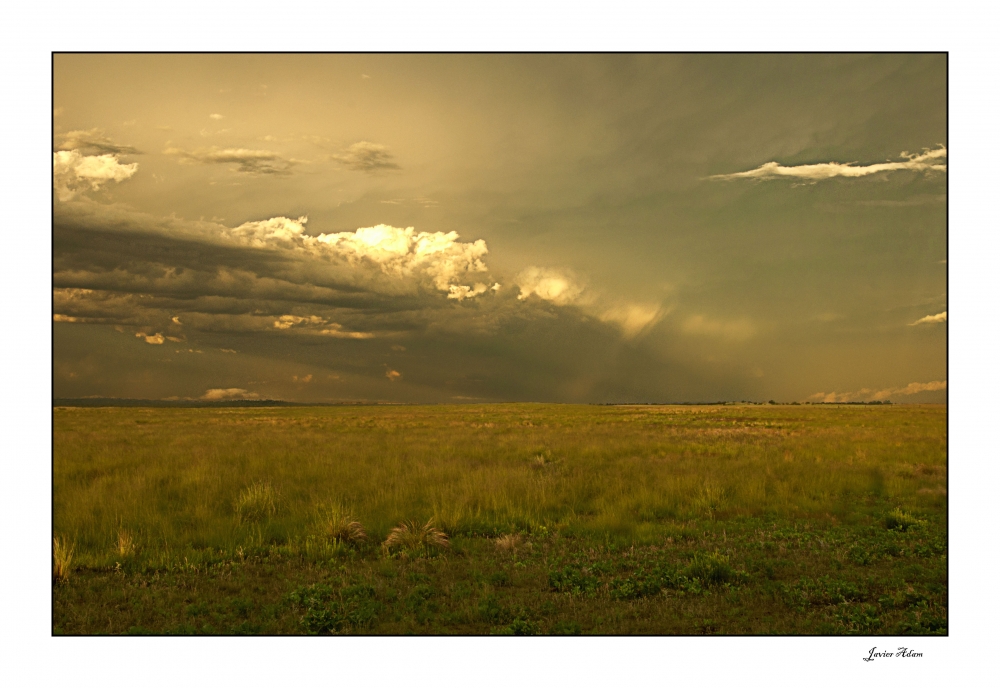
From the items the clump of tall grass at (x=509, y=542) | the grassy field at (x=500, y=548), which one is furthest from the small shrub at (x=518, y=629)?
the clump of tall grass at (x=509, y=542)

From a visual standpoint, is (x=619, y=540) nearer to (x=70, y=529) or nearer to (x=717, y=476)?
(x=717, y=476)

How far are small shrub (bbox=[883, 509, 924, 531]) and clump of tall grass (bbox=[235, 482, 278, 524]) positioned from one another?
11.8 metres

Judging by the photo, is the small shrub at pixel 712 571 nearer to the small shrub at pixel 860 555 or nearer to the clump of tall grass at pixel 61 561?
the small shrub at pixel 860 555

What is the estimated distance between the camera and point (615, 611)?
21.6 ft

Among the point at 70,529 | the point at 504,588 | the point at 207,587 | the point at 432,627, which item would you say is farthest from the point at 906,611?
the point at 70,529

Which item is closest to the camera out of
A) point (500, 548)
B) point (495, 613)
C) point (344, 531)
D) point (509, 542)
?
point (495, 613)

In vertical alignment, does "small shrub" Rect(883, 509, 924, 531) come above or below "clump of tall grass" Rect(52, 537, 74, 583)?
below

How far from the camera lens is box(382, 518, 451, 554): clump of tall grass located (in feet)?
28.6

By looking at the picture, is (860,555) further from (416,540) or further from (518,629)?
(416,540)

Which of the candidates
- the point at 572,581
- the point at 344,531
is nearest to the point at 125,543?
the point at 344,531

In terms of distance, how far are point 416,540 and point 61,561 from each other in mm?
5011

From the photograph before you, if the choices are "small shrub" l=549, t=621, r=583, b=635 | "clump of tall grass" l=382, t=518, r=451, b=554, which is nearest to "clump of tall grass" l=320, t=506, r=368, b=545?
"clump of tall grass" l=382, t=518, r=451, b=554

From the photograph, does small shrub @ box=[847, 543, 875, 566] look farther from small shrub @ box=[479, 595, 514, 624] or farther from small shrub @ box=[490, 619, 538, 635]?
small shrub @ box=[479, 595, 514, 624]

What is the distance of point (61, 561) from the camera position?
25.6 feet
